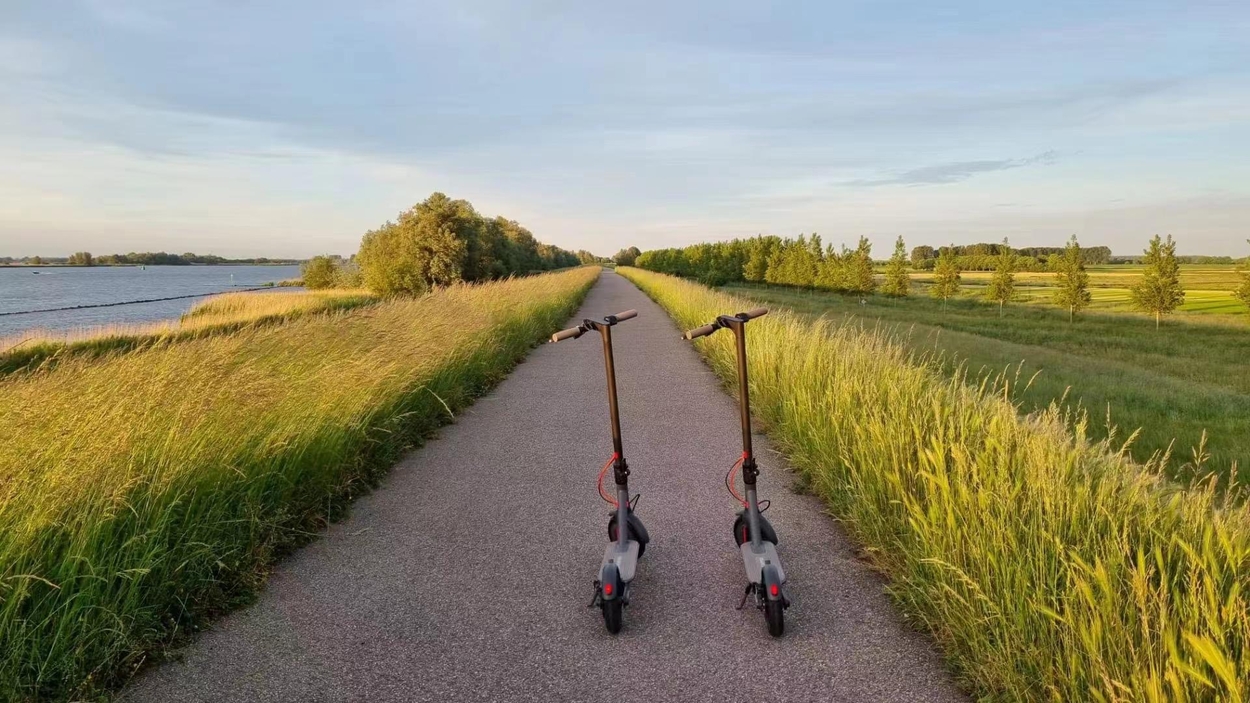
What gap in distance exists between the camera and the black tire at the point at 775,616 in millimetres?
2854

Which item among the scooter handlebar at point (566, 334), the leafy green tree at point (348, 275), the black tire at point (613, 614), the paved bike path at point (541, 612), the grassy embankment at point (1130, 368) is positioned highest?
the leafy green tree at point (348, 275)

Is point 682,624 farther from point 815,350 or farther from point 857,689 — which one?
point 815,350

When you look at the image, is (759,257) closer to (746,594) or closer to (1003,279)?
(1003,279)

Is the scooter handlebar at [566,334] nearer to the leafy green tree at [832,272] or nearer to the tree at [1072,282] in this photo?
the tree at [1072,282]

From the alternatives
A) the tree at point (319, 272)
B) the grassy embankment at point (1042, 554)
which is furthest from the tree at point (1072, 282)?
the tree at point (319, 272)

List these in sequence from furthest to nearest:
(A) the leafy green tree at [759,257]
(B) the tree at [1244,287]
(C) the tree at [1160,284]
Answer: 1. (A) the leafy green tree at [759,257]
2. (C) the tree at [1160,284]
3. (B) the tree at [1244,287]

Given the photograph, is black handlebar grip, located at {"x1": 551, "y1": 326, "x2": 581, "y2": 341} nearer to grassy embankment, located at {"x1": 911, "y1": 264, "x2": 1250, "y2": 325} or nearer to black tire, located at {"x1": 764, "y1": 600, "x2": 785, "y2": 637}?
black tire, located at {"x1": 764, "y1": 600, "x2": 785, "y2": 637}

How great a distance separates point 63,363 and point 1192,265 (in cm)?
14534

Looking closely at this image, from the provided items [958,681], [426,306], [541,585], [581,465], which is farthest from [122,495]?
[426,306]

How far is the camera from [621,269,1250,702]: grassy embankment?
6.63ft

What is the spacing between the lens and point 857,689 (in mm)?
2535

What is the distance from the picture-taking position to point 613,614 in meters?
2.93


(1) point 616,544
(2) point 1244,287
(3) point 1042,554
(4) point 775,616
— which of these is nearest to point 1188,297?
(2) point 1244,287

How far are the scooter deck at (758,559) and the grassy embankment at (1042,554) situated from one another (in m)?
0.68
